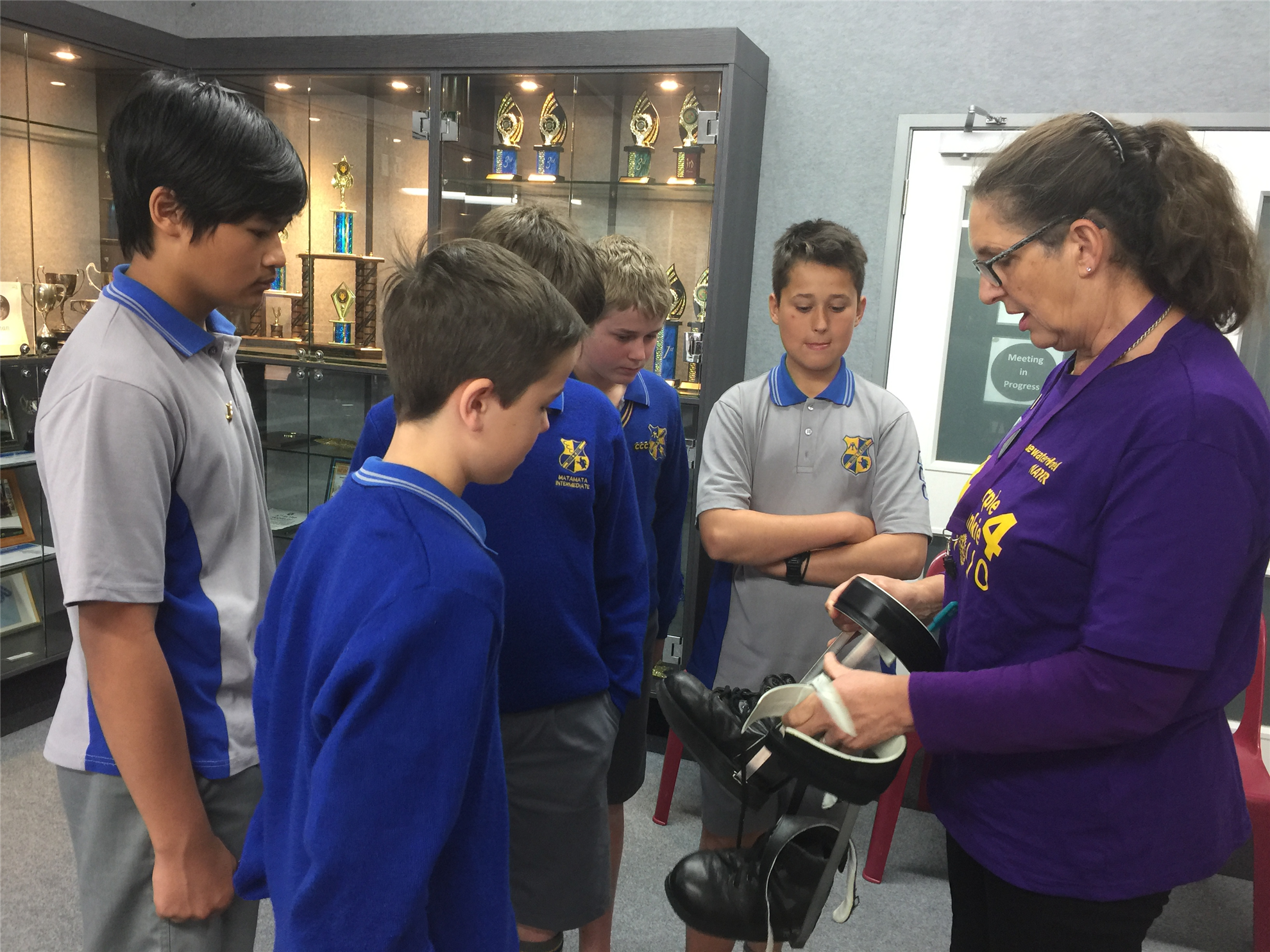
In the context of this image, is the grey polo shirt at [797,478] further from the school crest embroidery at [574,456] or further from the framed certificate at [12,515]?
the framed certificate at [12,515]

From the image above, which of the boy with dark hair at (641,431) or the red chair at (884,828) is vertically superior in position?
the boy with dark hair at (641,431)

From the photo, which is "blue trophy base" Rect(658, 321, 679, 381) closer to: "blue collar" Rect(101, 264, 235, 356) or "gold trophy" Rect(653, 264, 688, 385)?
"gold trophy" Rect(653, 264, 688, 385)

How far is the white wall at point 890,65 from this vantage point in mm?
2711

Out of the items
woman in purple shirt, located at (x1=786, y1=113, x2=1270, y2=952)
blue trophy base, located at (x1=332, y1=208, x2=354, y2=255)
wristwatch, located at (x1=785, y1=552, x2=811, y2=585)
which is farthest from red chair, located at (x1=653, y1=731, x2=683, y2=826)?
blue trophy base, located at (x1=332, y1=208, x2=354, y2=255)

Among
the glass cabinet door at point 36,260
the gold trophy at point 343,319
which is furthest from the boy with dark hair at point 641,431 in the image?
the glass cabinet door at point 36,260

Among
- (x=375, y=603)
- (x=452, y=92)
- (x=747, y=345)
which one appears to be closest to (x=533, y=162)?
(x=452, y=92)

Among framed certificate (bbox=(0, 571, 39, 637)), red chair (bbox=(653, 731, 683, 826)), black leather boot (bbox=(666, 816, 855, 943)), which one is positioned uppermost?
black leather boot (bbox=(666, 816, 855, 943))

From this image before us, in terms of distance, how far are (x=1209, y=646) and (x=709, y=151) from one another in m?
2.31

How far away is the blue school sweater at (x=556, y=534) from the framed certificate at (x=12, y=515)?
233cm

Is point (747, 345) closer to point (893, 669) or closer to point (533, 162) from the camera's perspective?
point (533, 162)

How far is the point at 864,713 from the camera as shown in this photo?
1.10 m

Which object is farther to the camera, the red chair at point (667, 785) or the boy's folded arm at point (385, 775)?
the red chair at point (667, 785)

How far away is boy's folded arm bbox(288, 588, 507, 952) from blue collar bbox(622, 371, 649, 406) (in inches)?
47.1

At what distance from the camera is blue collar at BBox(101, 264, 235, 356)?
3.72 ft
